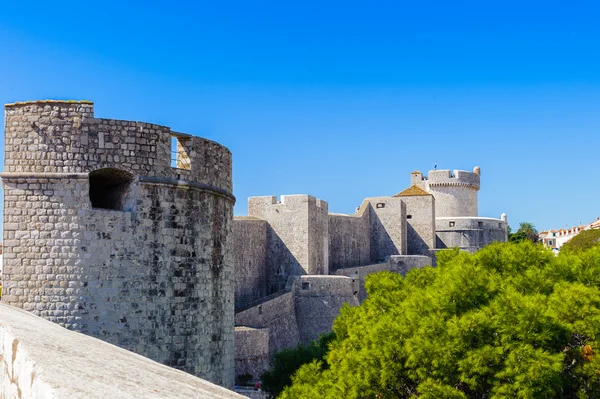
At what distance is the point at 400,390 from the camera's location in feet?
40.4

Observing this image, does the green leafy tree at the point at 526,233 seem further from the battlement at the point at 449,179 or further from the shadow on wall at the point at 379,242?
the shadow on wall at the point at 379,242

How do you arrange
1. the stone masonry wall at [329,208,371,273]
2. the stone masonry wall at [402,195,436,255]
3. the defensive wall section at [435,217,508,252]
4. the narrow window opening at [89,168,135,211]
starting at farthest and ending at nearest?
the defensive wall section at [435,217,508,252], the stone masonry wall at [402,195,436,255], the stone masonry wall at [329,208,371,273], the narrow window opening at [89,168,135,211]

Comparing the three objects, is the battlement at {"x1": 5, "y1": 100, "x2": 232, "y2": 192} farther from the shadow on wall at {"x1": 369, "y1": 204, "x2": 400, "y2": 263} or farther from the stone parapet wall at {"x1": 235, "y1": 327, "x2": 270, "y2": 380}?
the shadow on wall at {"x1": 369, "y1": 204, "x2": 400, "y2": 263}

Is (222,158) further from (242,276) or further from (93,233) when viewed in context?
(242,276)

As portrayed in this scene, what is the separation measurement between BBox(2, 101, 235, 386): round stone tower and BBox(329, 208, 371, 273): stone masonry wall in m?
28.5

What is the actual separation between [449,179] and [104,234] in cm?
5012

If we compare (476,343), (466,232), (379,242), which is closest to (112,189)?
(476,343)

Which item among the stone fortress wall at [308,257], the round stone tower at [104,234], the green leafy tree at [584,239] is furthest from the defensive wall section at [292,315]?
the green leafy tree at [584,239]

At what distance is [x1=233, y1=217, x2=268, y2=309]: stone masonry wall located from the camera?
32969 millimetres

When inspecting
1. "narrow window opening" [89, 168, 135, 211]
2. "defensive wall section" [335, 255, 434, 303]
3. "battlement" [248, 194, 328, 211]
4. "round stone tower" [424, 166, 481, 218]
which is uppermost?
"round stone tower" [424, 166, 481, 218]

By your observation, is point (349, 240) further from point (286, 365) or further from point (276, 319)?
point (286, 365)

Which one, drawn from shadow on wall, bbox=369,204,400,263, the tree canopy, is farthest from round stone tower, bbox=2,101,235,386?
shadow on wall, bbox=369,204,400,263

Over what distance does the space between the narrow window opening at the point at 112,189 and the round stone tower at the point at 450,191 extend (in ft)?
157

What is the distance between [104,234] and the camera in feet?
35.9
